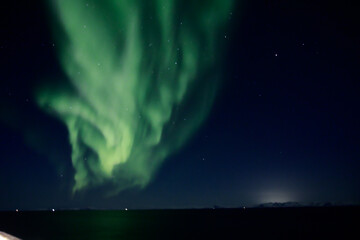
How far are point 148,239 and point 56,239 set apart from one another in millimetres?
14515

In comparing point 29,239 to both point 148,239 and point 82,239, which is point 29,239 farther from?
point 148,239

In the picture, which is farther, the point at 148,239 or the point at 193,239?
the point at 148,239

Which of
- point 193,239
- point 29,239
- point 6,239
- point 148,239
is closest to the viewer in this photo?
point 6,239

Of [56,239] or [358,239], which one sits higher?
[56,239]

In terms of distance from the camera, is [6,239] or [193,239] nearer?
[6,239]

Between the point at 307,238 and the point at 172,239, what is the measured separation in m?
22.4

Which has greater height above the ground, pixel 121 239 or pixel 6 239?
pixel 121 239

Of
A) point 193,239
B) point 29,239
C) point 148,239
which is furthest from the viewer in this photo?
point 148,239

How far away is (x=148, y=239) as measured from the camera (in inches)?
1971

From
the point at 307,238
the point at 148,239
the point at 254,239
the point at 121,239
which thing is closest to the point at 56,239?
the point at 121,239

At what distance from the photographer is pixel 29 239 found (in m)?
43.1

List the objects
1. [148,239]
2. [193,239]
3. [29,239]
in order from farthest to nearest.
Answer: [148,239] < [193,239] < [29,239]

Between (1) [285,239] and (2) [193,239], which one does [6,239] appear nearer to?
(2) [193,239]

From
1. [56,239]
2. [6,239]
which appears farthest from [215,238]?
[6,239]
